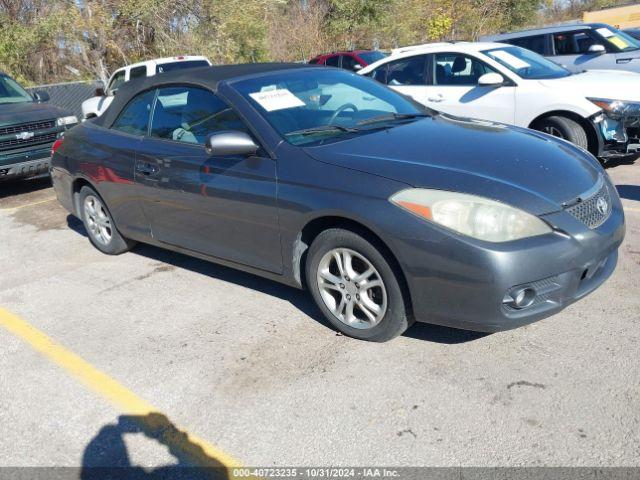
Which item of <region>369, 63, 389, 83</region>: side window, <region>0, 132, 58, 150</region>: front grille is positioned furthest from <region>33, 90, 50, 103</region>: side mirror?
<region>369, 63, 389, 83</region>: side window

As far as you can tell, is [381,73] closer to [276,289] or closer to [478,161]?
[276,289]

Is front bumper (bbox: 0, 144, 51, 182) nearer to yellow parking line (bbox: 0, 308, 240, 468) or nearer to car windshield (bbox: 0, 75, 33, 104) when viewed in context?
car windshield (bbox: 0, 75, 33, 104)

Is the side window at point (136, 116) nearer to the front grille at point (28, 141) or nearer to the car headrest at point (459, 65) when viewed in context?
the front grille at point (28, 141)

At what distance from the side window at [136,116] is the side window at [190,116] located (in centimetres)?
12

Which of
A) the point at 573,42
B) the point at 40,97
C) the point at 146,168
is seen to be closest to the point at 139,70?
the point at 40,97

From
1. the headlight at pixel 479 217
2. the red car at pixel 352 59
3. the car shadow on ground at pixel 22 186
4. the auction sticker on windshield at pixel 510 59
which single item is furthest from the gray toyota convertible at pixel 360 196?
the red car at pixel 352 59

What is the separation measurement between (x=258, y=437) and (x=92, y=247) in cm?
387

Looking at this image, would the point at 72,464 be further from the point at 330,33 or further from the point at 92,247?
the point at 330,33

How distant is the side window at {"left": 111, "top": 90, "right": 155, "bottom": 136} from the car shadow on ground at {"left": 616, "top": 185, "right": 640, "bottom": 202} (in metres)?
4.56

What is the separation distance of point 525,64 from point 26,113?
22.5 ft

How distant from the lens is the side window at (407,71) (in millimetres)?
8289

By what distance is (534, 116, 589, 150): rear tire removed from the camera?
6980mm

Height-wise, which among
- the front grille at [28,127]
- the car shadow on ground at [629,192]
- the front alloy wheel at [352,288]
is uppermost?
the front grille at [28,127]

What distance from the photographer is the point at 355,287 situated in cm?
364
